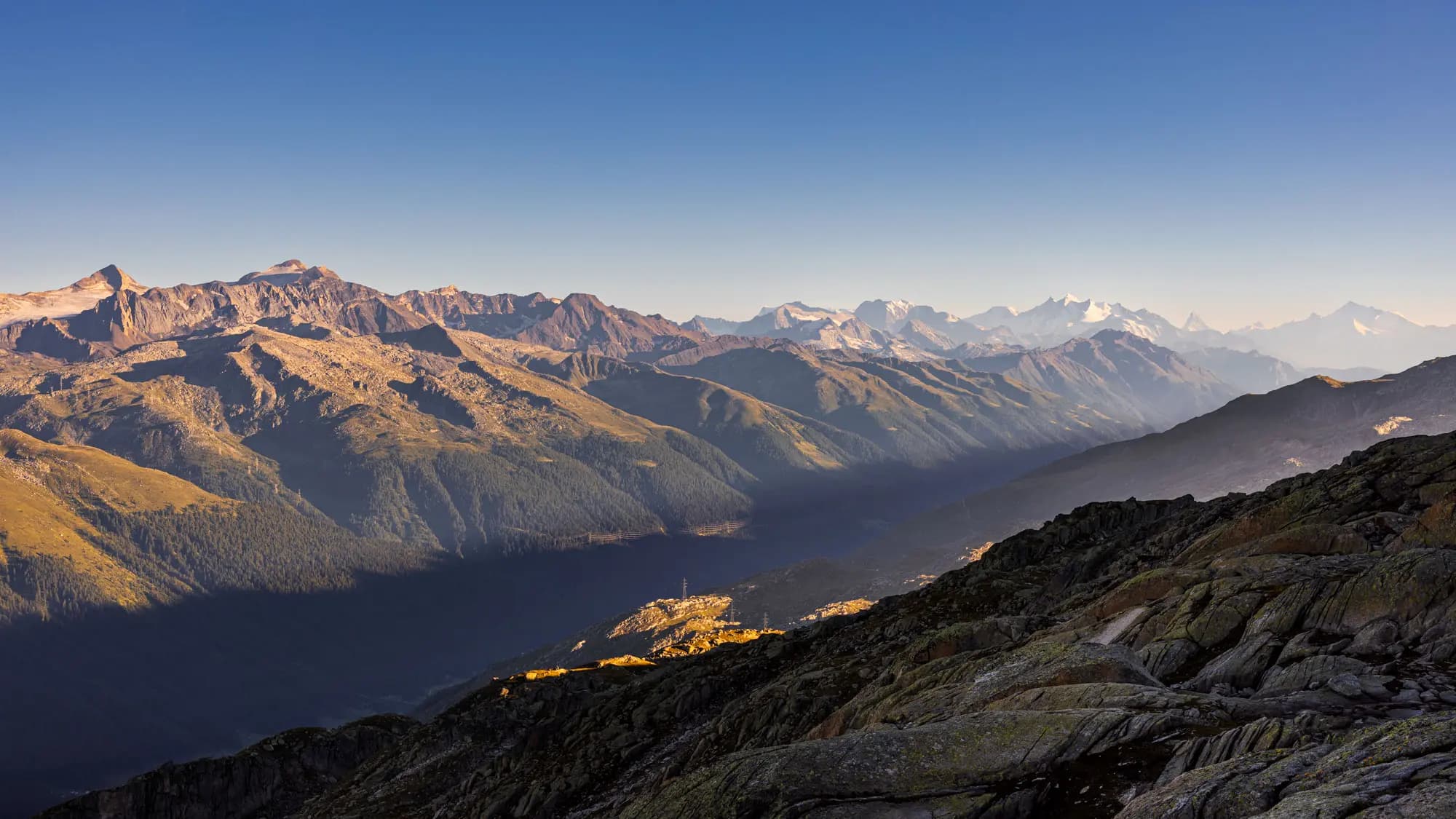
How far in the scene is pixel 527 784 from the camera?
85.2 meters

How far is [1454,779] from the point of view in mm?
19906

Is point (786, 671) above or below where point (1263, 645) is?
below

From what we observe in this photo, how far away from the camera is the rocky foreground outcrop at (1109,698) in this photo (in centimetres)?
2645

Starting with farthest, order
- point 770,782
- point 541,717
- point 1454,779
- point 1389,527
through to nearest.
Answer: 1. point 541,717
2. point 1389,527
3. point 770,782
4. point 1454,779

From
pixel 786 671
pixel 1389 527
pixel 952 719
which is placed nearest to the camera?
pixel 952 719

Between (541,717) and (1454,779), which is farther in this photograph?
(541,717)

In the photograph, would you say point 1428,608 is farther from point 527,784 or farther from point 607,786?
point 527,784

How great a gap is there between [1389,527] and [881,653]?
148 feet

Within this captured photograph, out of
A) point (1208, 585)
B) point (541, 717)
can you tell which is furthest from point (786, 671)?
point (1208, 585)

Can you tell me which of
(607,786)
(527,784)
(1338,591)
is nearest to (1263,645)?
(1338,591)

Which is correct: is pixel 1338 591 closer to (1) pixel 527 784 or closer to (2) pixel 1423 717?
(2) pixel 1423 717

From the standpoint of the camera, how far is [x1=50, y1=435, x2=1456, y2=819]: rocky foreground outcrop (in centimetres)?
2645

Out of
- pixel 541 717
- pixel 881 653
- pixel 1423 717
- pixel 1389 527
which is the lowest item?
pixel 541 717

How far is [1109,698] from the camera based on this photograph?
34.6 metres
